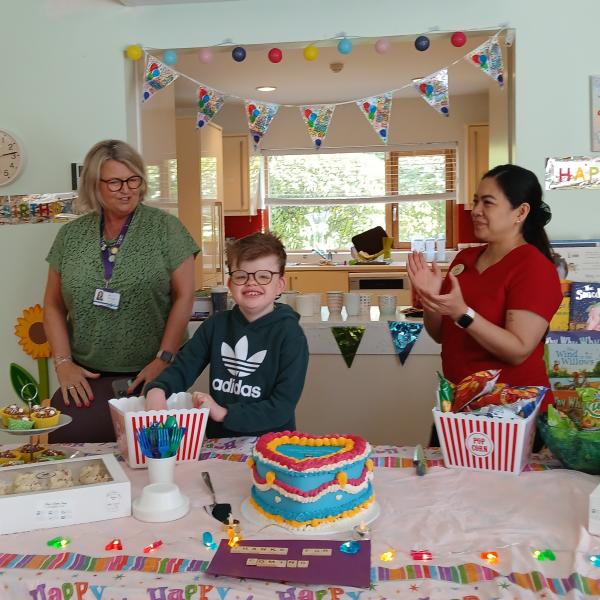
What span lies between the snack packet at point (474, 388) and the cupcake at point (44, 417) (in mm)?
926

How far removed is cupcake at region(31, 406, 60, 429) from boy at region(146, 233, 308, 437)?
0.23 m

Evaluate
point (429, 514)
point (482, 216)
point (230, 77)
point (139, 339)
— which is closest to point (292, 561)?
point (429, 514)

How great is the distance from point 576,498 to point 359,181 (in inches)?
232

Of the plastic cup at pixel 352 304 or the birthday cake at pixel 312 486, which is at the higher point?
the plastic cup at pixel 352 304

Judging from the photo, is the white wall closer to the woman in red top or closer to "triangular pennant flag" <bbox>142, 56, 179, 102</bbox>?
"triangular pennant flag" <bbox>142, 56, 179, 102</bbox>

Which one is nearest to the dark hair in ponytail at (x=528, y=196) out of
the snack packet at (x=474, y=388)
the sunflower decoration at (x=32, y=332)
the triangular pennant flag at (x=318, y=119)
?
the snack packet at (x=474, y=388)

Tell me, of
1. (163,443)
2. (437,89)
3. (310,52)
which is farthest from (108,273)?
(437,89)

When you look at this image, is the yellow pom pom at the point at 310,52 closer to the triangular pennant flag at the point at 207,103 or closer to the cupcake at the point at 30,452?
the triangular pennant flag at the point at 207,103

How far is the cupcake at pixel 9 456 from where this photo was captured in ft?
5.22

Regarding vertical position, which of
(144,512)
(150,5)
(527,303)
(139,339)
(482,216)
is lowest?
(144,512)

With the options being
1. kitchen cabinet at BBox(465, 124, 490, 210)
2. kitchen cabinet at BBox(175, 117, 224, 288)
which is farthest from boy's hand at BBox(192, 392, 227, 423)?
kitchen cabinet at BBox(465, 124, 490, 210)

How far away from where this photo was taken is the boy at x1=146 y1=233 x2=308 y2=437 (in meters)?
1.77

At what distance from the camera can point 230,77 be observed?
5453 mm

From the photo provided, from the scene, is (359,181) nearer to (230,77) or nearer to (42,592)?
(230,77)
